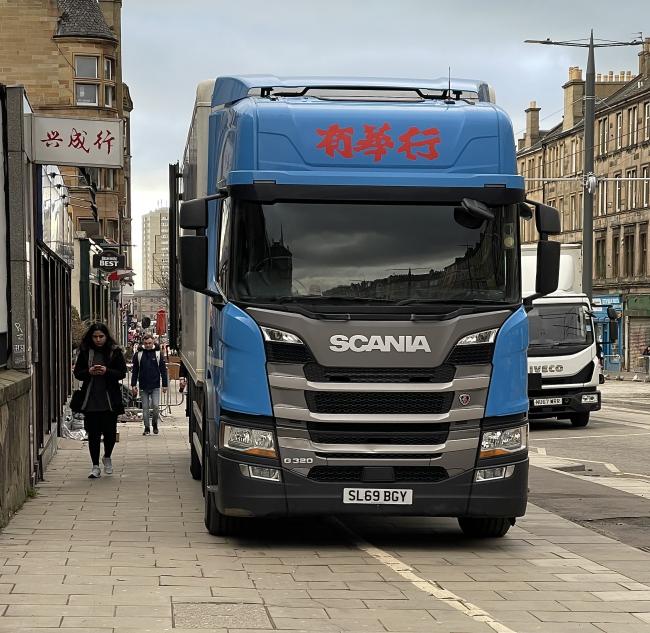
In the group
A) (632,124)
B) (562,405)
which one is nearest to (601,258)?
(632,124)

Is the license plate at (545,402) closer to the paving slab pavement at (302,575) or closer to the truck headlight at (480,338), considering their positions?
the paving slab pavement at (302,575)

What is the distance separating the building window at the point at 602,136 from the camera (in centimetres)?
7744

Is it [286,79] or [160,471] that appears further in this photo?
[160,471]

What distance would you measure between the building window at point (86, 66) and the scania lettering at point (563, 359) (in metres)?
45.2

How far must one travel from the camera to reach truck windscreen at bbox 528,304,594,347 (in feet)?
92.4

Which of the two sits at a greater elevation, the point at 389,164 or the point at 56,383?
the point at 389,164

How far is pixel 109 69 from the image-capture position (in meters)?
71.4

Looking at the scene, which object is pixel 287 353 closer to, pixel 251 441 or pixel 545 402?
pixel 251 441

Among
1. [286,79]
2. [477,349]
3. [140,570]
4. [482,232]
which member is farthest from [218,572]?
[286,79]

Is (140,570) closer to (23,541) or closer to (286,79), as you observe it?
(23,541)

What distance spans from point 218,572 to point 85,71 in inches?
2464

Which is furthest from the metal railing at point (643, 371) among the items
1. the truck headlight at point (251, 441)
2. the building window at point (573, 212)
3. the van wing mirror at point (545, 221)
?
the truck headlight at point (251, 441)

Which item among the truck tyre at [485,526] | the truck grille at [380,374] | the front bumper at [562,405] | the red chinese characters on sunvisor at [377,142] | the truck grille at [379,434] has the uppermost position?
the red chinese characters on sunvisor at [377,142]

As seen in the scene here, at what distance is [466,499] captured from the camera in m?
10.8
